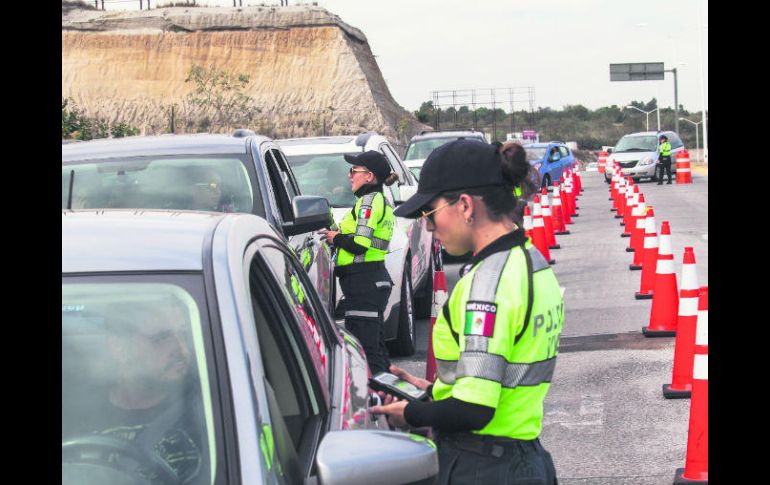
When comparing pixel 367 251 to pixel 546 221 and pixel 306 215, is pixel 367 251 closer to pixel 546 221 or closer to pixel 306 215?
pixel 306 215

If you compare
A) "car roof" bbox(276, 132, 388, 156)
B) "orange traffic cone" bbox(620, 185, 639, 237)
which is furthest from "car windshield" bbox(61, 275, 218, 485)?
"orange traffic cone" bbox(620, 185, 639, 237)

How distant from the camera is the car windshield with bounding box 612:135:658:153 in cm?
4078

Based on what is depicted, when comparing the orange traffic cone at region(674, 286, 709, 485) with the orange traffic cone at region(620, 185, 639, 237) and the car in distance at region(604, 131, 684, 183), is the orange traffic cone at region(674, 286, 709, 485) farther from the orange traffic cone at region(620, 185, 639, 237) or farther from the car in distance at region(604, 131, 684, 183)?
the car in distance at region(604, 131, 684, 183)

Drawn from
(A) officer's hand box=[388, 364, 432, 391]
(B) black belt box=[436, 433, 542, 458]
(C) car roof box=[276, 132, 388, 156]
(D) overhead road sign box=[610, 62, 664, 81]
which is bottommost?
(B) black belt box=[436, 433, 542, 458]

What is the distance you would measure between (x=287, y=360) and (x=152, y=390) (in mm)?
758

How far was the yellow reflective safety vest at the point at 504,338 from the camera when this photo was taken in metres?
3.43

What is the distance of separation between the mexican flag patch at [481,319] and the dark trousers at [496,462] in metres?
0.34

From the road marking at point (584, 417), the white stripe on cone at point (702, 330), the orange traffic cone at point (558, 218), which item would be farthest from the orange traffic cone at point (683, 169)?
the white stripe on cone at point (702, 330)

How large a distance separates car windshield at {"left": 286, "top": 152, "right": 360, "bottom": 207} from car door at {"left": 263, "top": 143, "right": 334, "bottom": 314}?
105 inches

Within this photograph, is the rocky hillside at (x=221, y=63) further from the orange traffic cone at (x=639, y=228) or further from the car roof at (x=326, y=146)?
the car roof at (x=326, y=146)

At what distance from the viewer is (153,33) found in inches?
2953
